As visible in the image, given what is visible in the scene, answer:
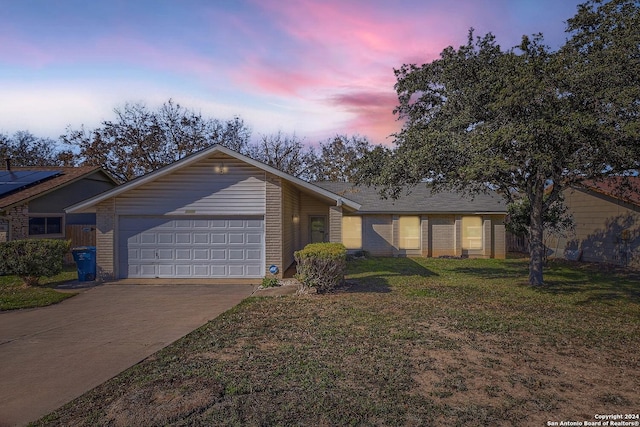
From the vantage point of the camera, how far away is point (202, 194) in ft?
46.1

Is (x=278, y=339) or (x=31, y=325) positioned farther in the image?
(x=31, y=325)

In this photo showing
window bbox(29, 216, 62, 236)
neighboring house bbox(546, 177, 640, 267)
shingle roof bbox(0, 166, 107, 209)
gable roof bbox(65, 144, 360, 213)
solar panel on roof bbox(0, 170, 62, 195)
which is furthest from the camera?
solar panel on roof bbox(0, 170, 62, 195)

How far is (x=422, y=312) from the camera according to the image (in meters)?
9.18

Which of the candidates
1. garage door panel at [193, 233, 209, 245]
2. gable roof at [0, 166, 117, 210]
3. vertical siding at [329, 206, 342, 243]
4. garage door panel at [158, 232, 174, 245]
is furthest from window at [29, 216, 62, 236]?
vertical siding at [329, 206, 342, 243]

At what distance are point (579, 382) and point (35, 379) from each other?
7417 millimetres

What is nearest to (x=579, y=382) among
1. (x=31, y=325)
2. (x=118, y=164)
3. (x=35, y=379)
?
(x=35, y=379)

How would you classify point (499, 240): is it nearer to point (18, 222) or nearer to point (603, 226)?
point (603, 226)

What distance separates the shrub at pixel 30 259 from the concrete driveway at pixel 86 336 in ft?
6.28

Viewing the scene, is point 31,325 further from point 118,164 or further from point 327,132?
point 327,132

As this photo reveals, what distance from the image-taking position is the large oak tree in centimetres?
965

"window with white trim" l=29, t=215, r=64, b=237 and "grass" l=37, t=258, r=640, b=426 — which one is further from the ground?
"window with white trim" l=29, t=215, r=64, b=237

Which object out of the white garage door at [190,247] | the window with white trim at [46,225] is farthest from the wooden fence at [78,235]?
the white garage door at [190,247]

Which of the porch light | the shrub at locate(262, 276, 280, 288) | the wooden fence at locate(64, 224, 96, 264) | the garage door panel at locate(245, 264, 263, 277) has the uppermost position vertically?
the porch light

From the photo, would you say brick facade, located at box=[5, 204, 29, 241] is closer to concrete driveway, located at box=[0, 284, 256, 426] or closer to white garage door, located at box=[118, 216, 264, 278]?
white garage door, located at box=[118, 216, 264, 278]
